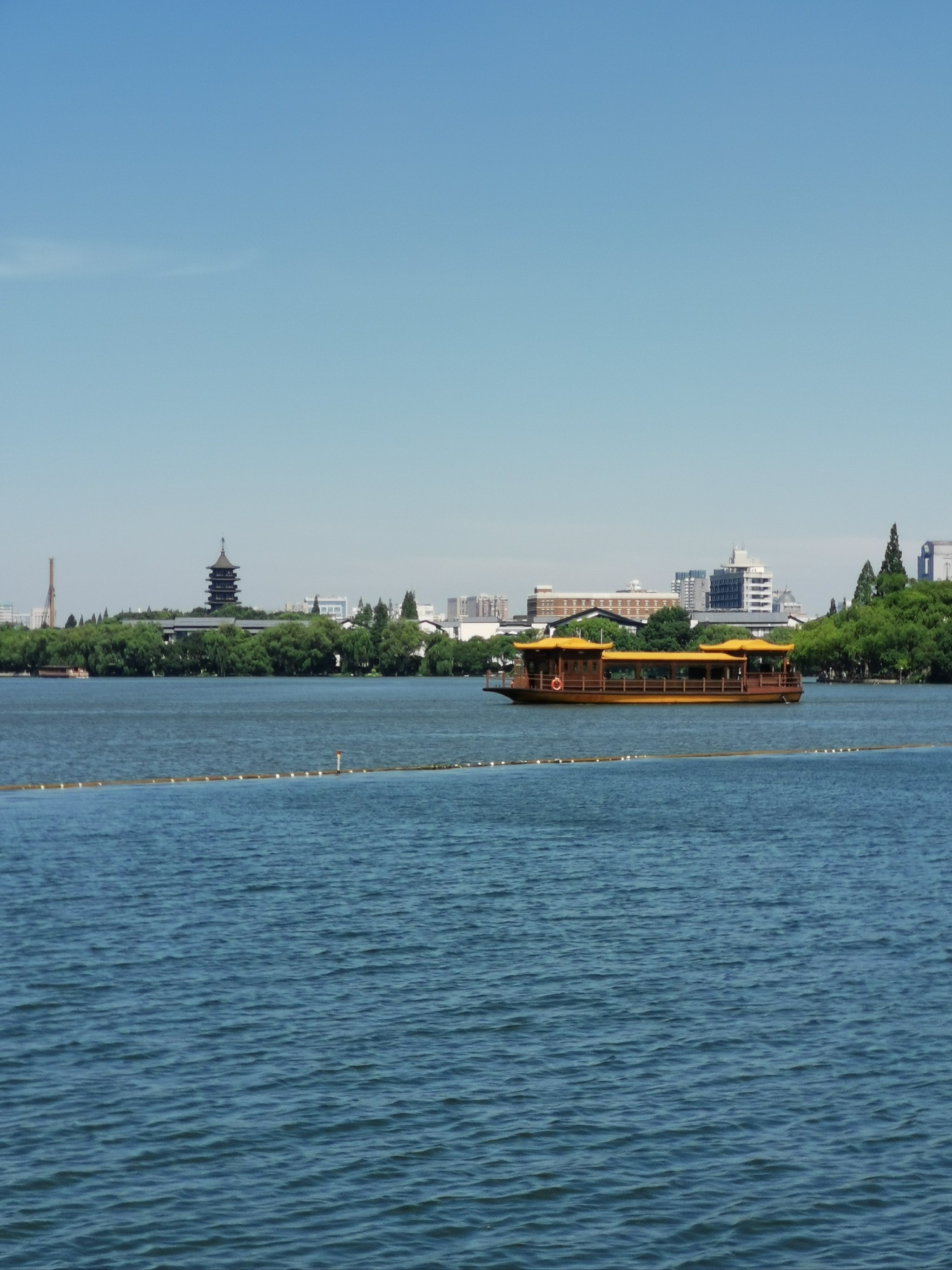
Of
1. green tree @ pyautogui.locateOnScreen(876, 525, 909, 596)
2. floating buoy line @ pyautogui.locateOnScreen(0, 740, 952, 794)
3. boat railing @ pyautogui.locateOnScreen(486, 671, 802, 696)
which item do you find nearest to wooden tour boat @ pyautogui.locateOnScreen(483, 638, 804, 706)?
boat railing @ pyautogui.locateOnScreen(486, 671, 802, 696)

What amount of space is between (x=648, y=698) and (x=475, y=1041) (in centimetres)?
10183

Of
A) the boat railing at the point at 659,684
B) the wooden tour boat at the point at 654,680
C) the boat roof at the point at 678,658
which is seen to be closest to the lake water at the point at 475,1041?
the boat railing at the point at 659,684

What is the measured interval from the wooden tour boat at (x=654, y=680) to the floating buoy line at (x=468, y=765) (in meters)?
39.4

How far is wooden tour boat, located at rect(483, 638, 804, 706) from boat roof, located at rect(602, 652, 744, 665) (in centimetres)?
8

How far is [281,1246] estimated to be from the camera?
1410cm

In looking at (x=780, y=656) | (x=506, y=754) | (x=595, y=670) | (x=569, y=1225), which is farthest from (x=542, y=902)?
(x=780, y=656)

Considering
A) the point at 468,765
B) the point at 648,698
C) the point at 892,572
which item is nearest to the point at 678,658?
the point at 648,698

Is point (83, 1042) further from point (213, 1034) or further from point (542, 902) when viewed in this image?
point (542, 902)

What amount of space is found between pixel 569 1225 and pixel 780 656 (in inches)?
4656

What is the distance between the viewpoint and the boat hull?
119 m

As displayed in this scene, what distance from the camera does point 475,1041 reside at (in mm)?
20484

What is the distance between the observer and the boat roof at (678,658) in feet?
401

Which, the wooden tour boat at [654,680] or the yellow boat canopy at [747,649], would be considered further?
the yellow boat canopy at [747,649]

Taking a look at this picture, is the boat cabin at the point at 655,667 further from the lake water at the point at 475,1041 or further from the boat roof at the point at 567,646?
the lake water at the point at 475,1041
